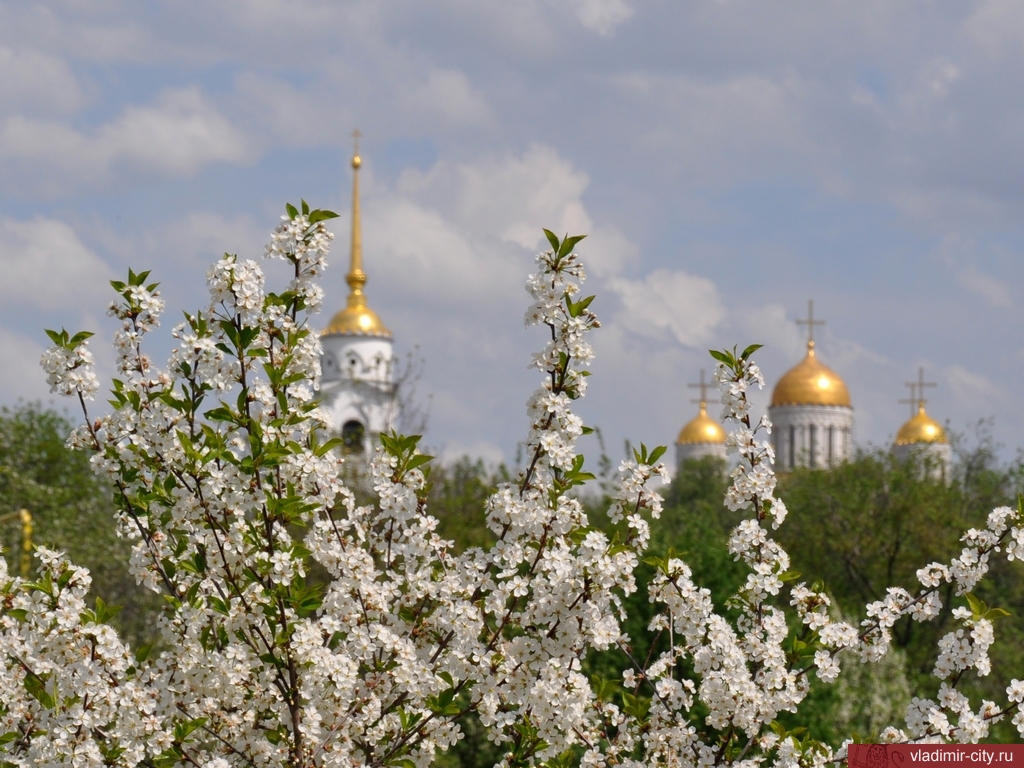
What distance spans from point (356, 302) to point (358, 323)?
2067 millimetres

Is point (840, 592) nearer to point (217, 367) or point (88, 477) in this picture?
point (88, 477)

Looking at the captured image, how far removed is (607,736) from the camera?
20.0 feet

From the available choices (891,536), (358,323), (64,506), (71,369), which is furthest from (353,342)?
(71,369)

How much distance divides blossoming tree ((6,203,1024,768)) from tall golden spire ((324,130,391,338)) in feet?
222

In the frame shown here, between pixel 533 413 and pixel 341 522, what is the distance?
962 millimetres

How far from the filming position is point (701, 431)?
94.4 meters

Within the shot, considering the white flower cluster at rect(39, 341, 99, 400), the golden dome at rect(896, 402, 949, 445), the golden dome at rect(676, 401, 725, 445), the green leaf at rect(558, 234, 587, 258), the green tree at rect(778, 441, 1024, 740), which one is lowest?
the white flower cluster at rect(39, 341, 99, 400)

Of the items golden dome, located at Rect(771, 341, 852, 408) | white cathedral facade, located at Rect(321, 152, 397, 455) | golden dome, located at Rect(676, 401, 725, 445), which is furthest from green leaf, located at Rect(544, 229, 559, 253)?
golden dome, located at Rect(676, 401, 725, 445)

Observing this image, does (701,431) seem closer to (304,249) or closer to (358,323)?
(358,323)

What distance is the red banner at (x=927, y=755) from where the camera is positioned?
553 cm

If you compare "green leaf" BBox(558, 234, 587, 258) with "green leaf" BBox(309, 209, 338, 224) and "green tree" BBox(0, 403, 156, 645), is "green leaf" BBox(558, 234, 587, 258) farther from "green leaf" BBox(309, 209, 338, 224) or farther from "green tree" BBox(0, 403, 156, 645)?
"green tree" BBox(0, 403, 156, 645)

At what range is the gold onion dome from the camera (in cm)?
7481

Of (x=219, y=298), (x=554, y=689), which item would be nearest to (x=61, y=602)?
(x=219, y=298)

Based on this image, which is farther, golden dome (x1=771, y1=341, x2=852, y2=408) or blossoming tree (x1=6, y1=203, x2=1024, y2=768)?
golden dome (x1=771, y1=341, x2=852, y2=408)
